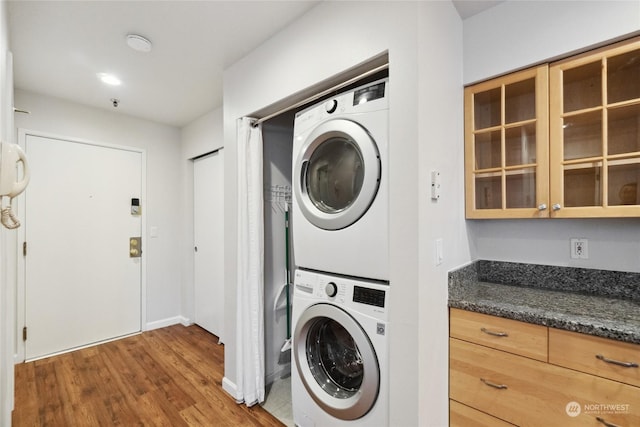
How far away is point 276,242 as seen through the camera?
2336 millimetres

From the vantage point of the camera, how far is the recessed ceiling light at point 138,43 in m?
1.79

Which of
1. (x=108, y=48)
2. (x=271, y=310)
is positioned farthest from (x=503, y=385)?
(x=108, y=48)

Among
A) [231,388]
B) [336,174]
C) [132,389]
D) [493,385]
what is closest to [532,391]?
[493,385]

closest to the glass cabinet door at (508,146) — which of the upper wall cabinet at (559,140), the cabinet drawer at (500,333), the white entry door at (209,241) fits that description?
the upper wall cabinet at (559,140)

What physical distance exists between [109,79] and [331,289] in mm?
2464

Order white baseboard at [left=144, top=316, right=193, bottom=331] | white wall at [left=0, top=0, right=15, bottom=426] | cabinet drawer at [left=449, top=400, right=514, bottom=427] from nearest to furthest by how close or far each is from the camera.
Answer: white wall at [left=0, top=0, right=15, bottom=426] → cabinet drawer at [left=449, top=400, right=514, bottom=427] → white baseboard at [left=144, top=316, right=193, bottom=331]

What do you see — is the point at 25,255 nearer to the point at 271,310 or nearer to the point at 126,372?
the point at 126,372

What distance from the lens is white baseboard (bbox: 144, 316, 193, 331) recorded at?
3259 millimetres

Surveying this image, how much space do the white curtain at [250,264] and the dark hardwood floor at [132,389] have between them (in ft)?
0.82

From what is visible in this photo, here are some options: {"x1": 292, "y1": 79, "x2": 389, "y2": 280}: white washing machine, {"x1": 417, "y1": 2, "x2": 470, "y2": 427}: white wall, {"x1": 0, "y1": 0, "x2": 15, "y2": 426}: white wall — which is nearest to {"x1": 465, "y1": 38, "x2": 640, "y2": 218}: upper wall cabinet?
{"x1": 417, "y1": 2, "x2": 470, "y2": 427}: white wall

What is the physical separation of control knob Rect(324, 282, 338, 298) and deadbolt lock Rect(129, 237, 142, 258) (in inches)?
104

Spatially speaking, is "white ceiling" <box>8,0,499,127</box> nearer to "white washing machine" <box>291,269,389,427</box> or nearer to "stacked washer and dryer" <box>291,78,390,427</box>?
"stacked washer and dryer" <box>291,78,390,427</box>

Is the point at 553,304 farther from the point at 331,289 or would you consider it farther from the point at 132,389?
the point at 132,389

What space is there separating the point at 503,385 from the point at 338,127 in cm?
142
